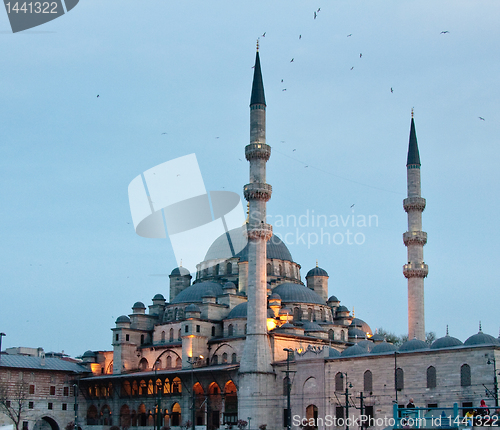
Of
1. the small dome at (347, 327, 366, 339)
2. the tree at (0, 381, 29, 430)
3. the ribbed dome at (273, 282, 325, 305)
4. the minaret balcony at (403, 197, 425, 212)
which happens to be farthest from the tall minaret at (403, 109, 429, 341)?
the tree at (0, 381, 29, 430)

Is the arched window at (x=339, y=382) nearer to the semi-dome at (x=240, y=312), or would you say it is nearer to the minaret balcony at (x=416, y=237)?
the semi-dome at (x=240, y=312)

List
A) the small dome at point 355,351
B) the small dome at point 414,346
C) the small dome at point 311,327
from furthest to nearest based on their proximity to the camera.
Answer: the small dome at point 311,327 < the small dome at point 355,351 < the small dome at point 414,346

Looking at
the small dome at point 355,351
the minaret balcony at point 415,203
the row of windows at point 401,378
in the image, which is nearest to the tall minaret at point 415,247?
the minaret balcony at point 415,203

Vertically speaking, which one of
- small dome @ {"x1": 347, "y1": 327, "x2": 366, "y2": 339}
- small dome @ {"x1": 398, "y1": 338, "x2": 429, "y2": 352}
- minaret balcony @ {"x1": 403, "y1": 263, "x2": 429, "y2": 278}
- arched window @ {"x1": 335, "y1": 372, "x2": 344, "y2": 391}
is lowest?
arched window @ {"x1": 335, "y1": 372, "x2": 344, "y2": 391}

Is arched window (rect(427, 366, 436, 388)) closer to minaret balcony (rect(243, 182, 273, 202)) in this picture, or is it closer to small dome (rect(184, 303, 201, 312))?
minaret balcony (rect(243, 182, 273, 202))

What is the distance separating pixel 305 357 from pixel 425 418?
26.5 metres

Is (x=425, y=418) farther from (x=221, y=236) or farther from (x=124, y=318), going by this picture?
(x=221, y=236)

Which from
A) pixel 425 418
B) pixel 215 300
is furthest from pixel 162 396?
pixel 425 418

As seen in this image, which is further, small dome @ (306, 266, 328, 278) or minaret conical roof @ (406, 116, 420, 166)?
small dome @ (306, 266, 328, 278)

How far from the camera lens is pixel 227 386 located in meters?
48.1

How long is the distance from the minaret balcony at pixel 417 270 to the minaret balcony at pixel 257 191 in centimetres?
1054

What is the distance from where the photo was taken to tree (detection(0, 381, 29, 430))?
5178 centimetres

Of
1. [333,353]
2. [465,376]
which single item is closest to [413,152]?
[333,353]

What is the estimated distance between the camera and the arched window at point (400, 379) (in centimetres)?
3988
